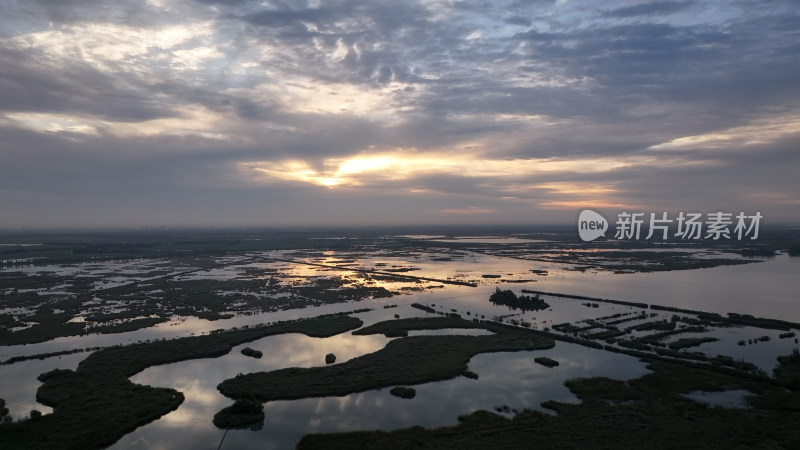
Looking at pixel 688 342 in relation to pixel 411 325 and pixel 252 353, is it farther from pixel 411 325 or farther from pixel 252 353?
pixel 252 353

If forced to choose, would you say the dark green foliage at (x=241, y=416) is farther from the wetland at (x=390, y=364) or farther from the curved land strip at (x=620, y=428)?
the curved land strip at (x=620, y=428)

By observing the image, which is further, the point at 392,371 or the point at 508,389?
the point at 392,371

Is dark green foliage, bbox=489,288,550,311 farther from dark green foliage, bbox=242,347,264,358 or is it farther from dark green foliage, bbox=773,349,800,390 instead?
dark green foliage, bbox=242,347,264,358

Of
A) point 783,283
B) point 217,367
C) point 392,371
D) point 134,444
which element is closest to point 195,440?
point 134,444

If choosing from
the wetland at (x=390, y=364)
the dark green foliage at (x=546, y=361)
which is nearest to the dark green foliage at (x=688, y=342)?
the wetland at (x=390, y=364)

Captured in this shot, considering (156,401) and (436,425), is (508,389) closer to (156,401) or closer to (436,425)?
(436,425)

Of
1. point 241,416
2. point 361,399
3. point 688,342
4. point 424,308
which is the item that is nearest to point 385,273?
point 424,308

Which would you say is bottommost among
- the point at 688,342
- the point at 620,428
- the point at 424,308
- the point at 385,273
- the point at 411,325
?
the point at 620,428
